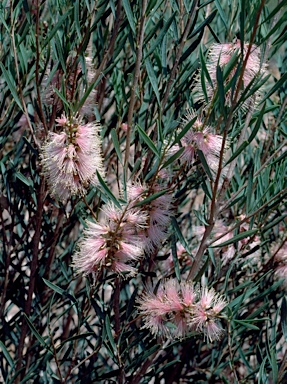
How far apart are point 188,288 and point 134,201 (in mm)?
143

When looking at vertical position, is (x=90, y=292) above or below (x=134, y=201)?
below

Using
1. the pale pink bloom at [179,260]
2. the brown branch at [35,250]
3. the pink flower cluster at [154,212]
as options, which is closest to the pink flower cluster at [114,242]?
the pink flower cluster at [154,212]

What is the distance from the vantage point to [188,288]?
86 centimetres

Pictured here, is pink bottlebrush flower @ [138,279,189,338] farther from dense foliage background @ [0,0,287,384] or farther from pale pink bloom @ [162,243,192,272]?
pale pink bloom @ [162,243,192,272]

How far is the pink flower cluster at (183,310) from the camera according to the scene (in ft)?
2.81

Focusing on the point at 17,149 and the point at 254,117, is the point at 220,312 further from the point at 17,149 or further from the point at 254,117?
the point at 17,149

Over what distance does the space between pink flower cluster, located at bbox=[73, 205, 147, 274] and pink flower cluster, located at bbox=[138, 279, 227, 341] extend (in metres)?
0.07

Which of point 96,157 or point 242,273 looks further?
point 242,273

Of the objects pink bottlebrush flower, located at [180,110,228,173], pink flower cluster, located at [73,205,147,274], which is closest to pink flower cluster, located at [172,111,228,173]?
pink bottlebrush flower, located at [180,110,228,173]

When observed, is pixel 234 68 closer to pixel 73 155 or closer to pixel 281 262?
pixel 73 155

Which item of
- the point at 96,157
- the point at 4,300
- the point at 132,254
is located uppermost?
the point at 96,157

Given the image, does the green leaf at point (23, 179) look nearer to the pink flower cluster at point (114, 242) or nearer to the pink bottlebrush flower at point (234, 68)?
the pink flower cluster at point (114, 242)

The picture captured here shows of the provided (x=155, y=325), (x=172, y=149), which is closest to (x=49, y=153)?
(x=172, y=149)

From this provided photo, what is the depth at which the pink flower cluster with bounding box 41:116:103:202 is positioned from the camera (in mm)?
798
